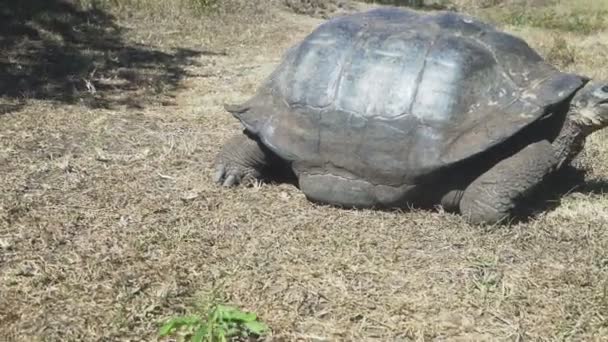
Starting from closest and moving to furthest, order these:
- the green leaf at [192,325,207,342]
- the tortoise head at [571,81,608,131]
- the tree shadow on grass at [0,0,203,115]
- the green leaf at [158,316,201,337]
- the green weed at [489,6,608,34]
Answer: the green leaf at [192,325,207,342], the green leaf at [158,316,201,337], the tortoise head at [571,81,608,131], the tree shadow on grass at [0,0,203,115], the green weed at [489,6,608,34]

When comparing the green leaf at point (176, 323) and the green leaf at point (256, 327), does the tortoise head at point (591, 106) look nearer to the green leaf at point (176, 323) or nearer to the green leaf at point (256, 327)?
the green leaf at point (256, 327)

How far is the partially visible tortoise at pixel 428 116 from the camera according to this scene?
423 cm

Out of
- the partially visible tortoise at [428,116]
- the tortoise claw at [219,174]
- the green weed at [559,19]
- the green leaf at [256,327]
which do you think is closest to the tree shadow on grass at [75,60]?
the tortoise claw at [219,174]

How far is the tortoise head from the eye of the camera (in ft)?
14.3

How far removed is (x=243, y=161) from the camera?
5.04 m

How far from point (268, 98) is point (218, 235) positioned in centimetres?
115

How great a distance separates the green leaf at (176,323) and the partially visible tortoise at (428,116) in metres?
1.70

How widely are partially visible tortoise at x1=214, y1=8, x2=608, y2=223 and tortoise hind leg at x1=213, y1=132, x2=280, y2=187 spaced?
0.27 meters

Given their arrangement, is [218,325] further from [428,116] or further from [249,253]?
[428,116]

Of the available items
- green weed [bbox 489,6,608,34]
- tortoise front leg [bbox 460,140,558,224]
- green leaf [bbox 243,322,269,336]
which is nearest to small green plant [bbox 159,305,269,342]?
green leaf [bbox 243,322,269,336]

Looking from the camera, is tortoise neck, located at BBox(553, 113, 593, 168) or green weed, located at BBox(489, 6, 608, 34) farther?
green weed, located at BBox(489, 6, 608, 34)

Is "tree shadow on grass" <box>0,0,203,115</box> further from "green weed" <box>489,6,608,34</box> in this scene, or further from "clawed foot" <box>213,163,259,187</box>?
"green weed" <box>489,6,608,34</box>

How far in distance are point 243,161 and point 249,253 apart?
1159 millimetres

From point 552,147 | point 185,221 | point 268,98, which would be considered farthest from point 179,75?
point 552,147
